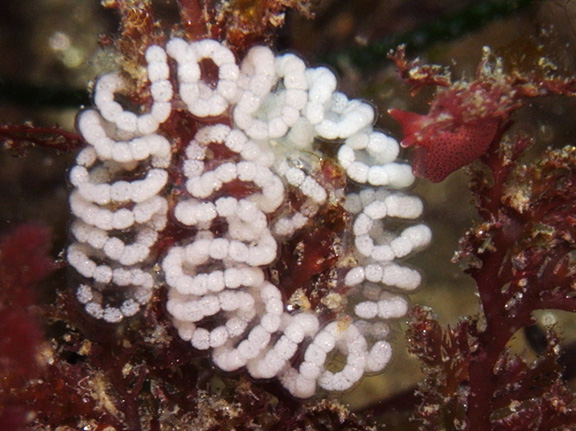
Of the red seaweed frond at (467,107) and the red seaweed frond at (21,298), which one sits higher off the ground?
the red seaweed frond at (467,107)

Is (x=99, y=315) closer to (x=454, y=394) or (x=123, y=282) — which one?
(x=123, y=282)

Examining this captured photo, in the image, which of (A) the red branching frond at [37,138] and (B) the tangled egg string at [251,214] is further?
(A) the red branching frond at [37,138]

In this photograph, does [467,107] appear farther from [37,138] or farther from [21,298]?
[37,138]

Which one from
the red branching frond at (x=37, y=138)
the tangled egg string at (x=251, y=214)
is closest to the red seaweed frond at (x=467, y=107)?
the tangled egg string at (x=251, y=214)

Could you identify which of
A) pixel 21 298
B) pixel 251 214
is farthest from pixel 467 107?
pixel 21 298

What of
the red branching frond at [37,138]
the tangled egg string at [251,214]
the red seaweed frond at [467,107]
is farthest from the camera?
the red branching frond at [37,138]

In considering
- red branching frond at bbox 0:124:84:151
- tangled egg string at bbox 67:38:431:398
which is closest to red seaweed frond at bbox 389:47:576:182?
tangled egg string at bbox 67:38:431:398

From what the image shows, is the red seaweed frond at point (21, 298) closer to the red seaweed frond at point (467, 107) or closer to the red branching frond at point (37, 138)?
the red branching frond at point (37, 138)

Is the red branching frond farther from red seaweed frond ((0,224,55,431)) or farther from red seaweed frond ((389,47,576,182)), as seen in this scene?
red seaweed frond ((389,47,576,182))

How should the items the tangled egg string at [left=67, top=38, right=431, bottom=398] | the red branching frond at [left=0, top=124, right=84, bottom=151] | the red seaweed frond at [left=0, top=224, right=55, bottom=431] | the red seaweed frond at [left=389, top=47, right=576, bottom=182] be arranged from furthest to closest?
the red branching frond at [left=0, top=124, right=84, bottom=151] < the tangled egg string at [left=67, top=38, right=431, bottom=398] < the red seaweed frond at [left=389, top=47, right=576, bottom=182] < the red seaweed frond at [left=0, top=224, right=55, bottom=431]
